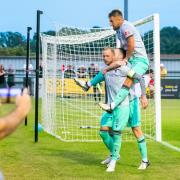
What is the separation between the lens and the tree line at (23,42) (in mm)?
27806

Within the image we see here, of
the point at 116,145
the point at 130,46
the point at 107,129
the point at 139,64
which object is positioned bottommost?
the point at 116,145

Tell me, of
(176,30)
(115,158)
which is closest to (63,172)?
(115,158)

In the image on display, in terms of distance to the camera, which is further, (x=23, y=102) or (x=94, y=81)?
(x=94, y=81)

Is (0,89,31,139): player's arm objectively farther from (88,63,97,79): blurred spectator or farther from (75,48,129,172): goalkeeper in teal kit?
(88,63,97,79): blurred spectator

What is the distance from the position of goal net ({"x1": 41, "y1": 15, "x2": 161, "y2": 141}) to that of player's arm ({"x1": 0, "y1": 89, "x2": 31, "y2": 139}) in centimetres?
917

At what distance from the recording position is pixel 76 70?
15336mm

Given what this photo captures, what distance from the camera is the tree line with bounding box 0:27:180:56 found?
2781cm

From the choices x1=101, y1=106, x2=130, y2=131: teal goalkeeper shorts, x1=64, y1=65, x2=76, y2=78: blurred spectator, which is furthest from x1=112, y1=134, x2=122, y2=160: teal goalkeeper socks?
x1=64, y1=65, x2=76, y2=78: blurred spectator

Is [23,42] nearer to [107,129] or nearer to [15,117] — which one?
[107,129]

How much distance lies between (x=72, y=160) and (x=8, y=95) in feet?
20.9

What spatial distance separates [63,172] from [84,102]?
9.46m

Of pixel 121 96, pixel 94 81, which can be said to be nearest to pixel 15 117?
pixel 121 96

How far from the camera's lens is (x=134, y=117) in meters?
8.94

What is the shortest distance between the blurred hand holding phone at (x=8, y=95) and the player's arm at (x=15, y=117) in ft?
0.12
